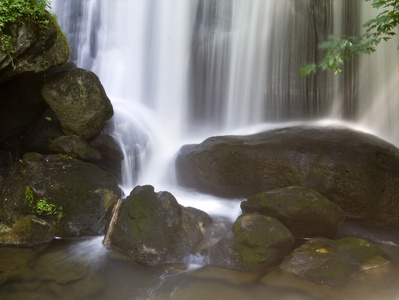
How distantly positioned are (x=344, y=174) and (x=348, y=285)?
2437mm

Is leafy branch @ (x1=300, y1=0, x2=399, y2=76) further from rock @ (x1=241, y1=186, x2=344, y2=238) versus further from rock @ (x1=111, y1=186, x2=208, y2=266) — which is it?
rock @ (x1=111, y1=186, x2=208, y2=266)

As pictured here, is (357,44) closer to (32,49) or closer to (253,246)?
(253,246)

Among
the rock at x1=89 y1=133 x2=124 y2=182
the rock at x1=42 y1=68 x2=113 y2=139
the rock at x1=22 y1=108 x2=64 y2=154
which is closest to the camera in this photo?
the rock at x1=42 y1=68 x2=113 y2=139

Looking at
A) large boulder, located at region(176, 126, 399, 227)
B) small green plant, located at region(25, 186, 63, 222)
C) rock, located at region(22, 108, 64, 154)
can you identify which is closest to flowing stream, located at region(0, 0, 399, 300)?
large boulder, located at region(176, 126, 399, 227)

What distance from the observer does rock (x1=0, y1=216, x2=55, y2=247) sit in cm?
510

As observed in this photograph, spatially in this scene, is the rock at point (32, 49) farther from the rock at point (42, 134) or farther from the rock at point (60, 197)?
the rock at point (60, 197)

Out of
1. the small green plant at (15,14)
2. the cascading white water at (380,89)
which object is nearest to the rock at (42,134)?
the small green plant at (15,14)

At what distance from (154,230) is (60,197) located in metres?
1.87

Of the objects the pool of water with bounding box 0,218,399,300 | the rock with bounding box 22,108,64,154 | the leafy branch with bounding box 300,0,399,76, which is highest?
the leafy branch with bounding box 300,0,399,76

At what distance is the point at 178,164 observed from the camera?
24.1 feet

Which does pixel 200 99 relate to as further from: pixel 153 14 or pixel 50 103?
pixel 50 103

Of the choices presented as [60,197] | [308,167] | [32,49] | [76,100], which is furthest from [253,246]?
[32,49]

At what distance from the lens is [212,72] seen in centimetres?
923

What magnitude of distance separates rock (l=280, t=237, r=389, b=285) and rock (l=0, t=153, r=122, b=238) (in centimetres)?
326
